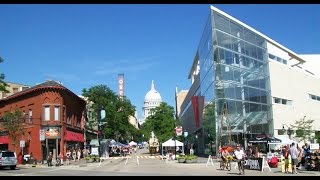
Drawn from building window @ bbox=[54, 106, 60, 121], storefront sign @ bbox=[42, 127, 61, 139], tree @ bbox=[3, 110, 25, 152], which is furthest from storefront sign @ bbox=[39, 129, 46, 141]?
building window @ bbox=[54, 106, 60, 121]

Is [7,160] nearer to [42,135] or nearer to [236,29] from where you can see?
[42,135]

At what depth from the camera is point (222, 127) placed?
6047cm

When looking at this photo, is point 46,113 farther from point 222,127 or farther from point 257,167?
point 257,167

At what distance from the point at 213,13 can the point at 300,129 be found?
23.4 meters

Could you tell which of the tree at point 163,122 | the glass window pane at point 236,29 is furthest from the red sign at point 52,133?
the tree at point 163,122

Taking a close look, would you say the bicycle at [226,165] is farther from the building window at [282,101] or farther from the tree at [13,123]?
the building window at [282,101]

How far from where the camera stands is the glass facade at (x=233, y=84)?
200ft

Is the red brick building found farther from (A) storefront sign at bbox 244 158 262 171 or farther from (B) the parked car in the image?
(A) storefront sign at bbox 244 158 262 171

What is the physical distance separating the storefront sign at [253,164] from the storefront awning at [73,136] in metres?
38.1

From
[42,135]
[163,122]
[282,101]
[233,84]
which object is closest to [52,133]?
[42,135]

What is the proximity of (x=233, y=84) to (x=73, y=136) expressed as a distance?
83.1 ft

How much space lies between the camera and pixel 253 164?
32594 millimetres

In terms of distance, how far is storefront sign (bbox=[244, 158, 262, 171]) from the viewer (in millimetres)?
31578
